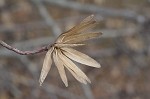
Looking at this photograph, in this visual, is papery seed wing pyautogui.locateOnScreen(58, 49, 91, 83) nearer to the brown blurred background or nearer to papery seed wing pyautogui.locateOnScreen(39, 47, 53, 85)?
papery seed wing pyautogui.locateOnScreen(39, 47, 53, 85)

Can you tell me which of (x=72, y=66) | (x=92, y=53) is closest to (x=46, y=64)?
(x=72, y=66)

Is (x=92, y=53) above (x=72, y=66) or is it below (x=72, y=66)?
below

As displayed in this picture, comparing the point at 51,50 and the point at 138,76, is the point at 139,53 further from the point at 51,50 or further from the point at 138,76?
the point at 51,50

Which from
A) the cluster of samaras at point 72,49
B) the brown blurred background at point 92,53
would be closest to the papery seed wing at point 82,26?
the cluster of samaras at point 72,49

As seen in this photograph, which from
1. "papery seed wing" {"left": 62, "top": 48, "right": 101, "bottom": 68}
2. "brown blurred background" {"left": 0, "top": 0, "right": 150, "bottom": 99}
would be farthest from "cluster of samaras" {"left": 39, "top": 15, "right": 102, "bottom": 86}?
"brown blurred background" {"left": 0, "top": 0, "right": 150, "bottom": 99}

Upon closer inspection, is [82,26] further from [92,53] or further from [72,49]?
[92,53]

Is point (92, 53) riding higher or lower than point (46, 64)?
lower

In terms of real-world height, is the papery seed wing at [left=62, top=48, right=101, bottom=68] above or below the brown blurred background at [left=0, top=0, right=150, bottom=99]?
above

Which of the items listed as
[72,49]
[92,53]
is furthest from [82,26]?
[92,53]

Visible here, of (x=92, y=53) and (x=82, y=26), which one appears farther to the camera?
(x=92, y=53)
